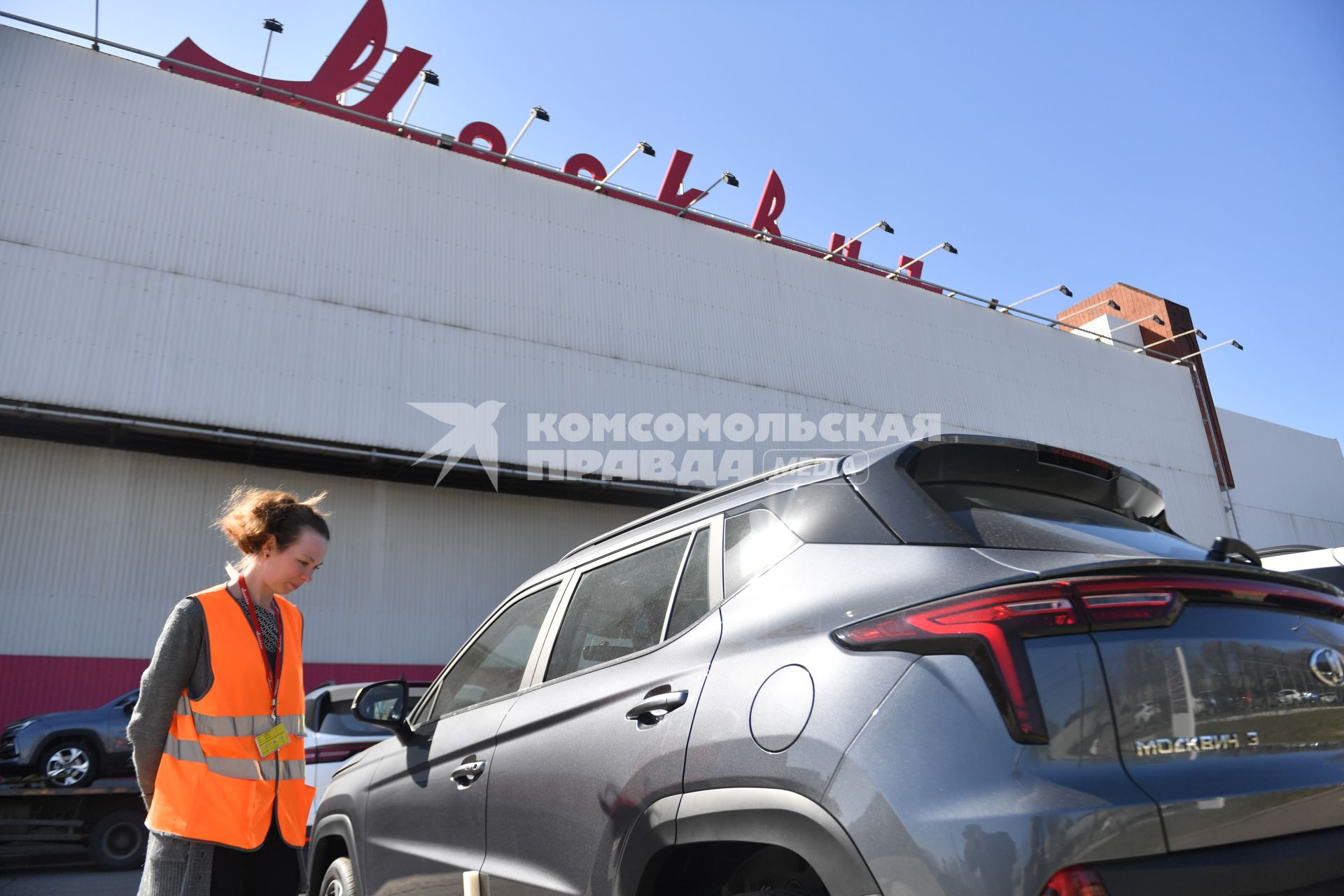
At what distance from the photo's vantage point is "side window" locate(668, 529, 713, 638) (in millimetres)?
2518

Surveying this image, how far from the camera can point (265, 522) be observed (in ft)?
10.4

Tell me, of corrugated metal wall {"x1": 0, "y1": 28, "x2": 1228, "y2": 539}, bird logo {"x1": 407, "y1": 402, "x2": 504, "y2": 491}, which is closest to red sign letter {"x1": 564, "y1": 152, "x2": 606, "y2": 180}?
corrugated metal wall {"x1": 0, "y1": 28, "x2": 1228, "y2": 539}

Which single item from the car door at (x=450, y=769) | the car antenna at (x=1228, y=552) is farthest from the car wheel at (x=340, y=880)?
the car antenna at (x=1228, y=552)

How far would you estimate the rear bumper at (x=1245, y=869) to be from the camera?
162cm

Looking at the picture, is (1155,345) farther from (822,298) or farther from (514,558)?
(514,558)

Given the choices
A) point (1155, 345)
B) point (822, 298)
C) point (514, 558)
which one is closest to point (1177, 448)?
point (1155, 345)

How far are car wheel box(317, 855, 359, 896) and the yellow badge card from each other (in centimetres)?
100

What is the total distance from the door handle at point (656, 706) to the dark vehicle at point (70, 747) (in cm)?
1083

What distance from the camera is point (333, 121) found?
61.8ft

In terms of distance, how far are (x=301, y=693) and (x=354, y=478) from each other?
15.8 meters

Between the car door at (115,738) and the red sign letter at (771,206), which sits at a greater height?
the red sign letter at (771,206)

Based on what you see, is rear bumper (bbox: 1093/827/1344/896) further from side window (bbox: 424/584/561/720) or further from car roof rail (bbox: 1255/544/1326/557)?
car roof rail (bbox: 1255/544/1326/557)

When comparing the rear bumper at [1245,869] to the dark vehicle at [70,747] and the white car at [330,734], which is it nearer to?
the white car at [330,734]

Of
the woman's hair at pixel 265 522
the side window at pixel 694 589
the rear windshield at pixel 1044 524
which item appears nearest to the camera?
the rear windshield at pixel 1044 524
